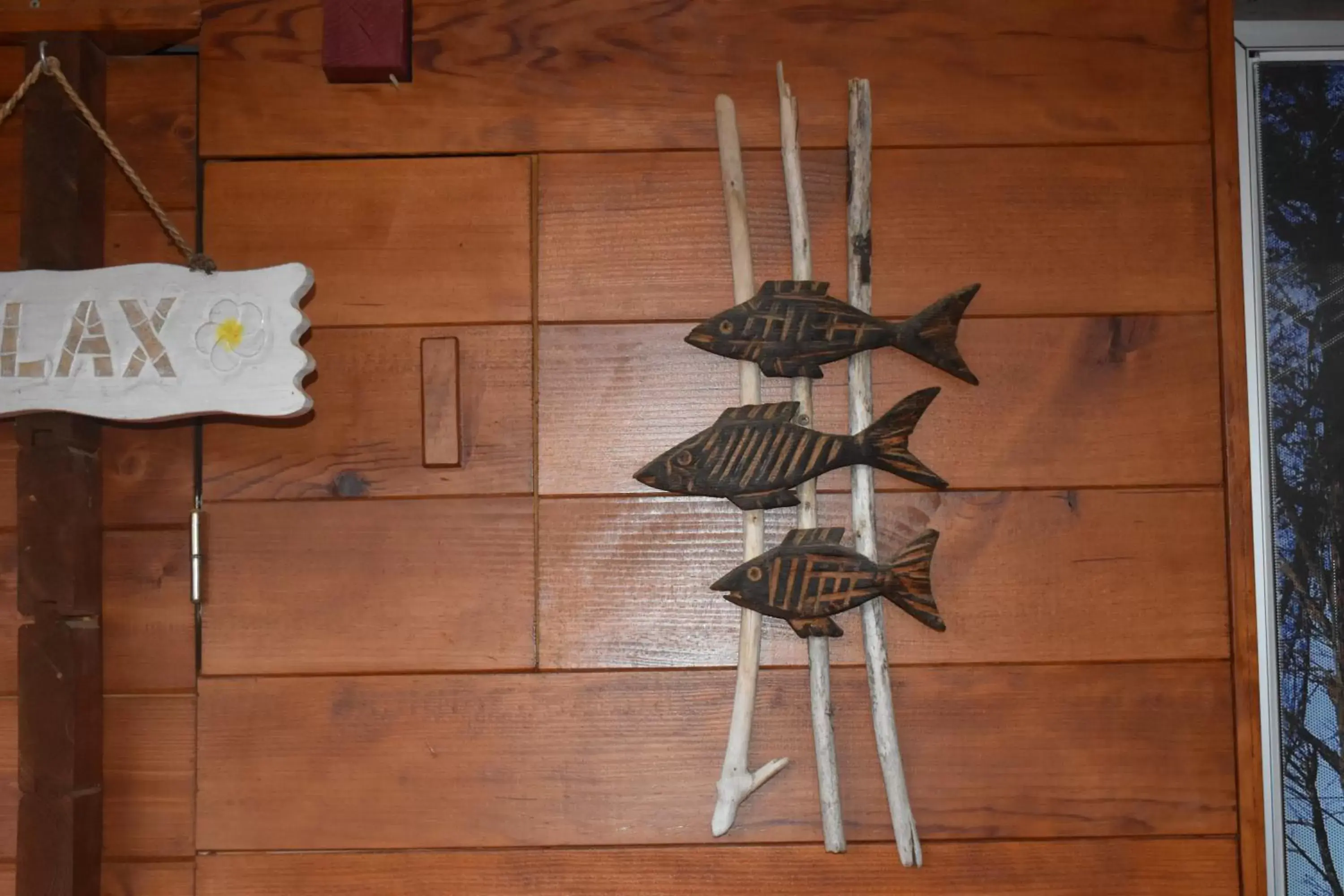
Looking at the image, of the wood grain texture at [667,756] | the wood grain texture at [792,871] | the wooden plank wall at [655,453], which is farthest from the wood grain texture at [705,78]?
the wood grain texture at [792,871]

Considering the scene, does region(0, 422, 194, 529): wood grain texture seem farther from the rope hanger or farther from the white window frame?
the white window frame

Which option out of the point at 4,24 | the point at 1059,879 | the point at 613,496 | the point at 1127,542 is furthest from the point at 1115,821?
the point at 4,24

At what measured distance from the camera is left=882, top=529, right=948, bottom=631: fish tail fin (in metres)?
1.09

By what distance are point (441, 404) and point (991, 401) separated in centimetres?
57

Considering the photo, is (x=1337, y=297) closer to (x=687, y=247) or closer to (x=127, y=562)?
(x=687, y=247)

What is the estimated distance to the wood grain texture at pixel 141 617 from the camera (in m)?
1.14

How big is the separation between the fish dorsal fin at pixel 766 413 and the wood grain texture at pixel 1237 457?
0.46 metres

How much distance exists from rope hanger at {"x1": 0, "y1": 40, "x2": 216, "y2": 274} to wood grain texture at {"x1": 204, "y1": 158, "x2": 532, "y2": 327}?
61 mm

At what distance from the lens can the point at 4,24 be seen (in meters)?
1.16

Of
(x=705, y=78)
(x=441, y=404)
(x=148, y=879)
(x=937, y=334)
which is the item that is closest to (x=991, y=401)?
(x=937, y=334)

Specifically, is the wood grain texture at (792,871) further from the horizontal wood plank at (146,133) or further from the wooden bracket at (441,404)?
the horizontal wood plank at (146,133)

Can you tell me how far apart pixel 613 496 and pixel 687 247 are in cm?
27

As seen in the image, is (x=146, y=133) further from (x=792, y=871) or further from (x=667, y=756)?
(x=792, y=871)

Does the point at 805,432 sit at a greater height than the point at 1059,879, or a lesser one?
greater
